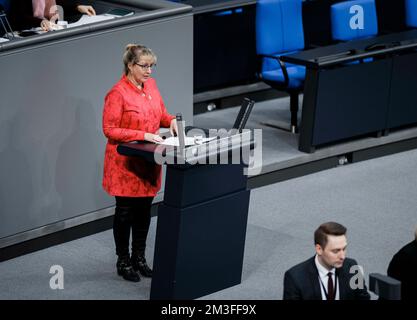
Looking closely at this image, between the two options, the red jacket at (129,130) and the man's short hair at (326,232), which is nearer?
the man's short hair at (326,232)

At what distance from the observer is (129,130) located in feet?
20.6

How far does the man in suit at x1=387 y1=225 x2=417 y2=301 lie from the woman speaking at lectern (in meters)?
1.59

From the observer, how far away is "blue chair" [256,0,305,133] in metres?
9.32

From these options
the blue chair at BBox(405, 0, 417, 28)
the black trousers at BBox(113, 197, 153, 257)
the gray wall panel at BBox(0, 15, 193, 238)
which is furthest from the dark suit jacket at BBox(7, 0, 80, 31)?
the blue chair at BBox(405, 0, 417, 28)

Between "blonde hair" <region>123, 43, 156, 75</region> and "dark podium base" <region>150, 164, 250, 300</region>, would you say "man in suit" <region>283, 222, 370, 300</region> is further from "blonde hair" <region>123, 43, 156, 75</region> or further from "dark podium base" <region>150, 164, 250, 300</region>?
"blonde hair" <region>123, 43, 156, 75</region>

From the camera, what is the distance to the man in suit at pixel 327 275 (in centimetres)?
510

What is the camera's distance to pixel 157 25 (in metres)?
7.54

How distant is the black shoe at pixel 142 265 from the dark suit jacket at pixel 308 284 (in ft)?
5.97

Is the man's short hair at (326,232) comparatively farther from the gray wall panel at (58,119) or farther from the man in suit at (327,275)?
the gray wall panel at (58,119)

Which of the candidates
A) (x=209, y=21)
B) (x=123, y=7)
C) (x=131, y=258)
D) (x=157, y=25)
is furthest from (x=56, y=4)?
(x=131, y=258)

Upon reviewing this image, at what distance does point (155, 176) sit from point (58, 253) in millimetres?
1138

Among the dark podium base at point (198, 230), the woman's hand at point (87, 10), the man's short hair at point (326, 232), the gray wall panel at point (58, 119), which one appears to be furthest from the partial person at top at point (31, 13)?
the man's short hair at point (326, 232)

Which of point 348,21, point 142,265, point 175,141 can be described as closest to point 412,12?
point 348,21
